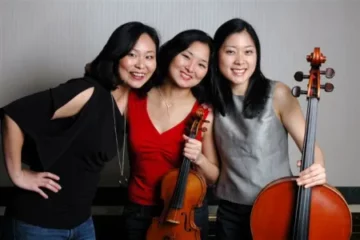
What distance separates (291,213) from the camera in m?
1.36

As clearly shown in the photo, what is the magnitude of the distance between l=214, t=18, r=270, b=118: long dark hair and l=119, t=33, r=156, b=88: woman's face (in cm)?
24

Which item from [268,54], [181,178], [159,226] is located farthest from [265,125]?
[268,54]

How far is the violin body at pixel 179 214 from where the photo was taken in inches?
60.1

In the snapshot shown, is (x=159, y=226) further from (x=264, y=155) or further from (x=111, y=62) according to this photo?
(x=111, y=62)

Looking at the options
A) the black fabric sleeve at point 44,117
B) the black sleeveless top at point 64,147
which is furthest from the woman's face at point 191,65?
the black fabric sleeve at point 44,117

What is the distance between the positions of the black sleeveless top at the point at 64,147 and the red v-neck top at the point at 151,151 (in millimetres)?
188

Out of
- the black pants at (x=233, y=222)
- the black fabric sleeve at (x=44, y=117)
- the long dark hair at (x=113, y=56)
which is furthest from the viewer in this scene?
the black pants at (x=233, y=222)

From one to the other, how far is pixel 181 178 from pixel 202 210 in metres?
0.20

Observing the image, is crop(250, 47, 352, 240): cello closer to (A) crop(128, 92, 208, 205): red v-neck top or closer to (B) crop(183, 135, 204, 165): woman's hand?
(B) crop(183, 135, 204, 165): woman's hand

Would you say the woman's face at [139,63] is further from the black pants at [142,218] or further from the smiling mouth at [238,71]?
the black pants at [142,218]

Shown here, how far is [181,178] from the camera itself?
1523 millimetres

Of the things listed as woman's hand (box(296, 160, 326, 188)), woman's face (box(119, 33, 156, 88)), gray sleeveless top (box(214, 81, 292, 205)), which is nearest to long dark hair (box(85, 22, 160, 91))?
woman's face (box(119, 33, 156, 88))

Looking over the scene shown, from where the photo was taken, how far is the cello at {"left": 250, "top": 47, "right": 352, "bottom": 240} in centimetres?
132

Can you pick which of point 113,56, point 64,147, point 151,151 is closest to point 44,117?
point 64,147
